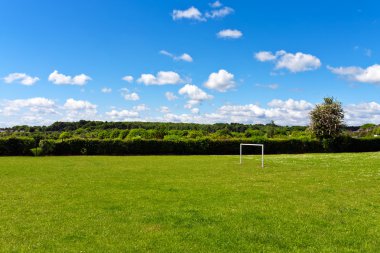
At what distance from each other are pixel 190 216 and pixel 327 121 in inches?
1645

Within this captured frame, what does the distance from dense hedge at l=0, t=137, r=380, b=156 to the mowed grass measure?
2590 centimetres

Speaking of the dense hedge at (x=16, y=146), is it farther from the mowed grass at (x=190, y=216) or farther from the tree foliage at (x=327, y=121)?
the tree foliage at (x=327, y=121)

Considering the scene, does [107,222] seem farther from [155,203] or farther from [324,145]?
[324,145]

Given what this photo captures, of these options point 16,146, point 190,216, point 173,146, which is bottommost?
point 190,216

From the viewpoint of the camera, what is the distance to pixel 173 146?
44531mm

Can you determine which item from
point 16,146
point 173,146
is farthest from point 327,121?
point 16,146

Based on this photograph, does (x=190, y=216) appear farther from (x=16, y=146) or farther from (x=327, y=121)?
(x=327, y=121)

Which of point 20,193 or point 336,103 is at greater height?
point 336,103

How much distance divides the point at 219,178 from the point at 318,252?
440 inches

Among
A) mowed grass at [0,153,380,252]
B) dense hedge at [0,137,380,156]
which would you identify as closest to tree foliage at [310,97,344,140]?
dense hedge at [0,137,380,156]

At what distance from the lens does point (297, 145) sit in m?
46.9

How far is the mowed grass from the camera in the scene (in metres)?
7.89

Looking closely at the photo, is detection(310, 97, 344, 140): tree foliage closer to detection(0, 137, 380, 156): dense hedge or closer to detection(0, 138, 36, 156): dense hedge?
detection(0, 137, 380, 156): dense hedge

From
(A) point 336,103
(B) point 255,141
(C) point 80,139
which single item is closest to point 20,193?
(C) point 80,139
